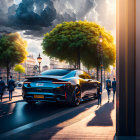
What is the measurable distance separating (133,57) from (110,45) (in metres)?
32.6

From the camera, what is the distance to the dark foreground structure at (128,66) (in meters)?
3.78

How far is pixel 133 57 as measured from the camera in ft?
12.4

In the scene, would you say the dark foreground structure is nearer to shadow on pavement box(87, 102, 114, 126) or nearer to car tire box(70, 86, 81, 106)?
shadow on pavement box(87, 102, 114, 126)

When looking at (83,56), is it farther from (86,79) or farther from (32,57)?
(32,57)

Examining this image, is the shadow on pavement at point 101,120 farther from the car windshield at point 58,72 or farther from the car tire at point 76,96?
the car windshield at point 58,72

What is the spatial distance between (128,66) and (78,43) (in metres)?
29.7

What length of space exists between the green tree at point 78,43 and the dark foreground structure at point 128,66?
29327mm

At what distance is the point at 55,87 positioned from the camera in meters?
8.80

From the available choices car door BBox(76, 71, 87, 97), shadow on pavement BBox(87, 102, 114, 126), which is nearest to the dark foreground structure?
shadow on pavement BBox(87, 102, 114, 126)

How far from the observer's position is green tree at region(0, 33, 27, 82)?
117 ft

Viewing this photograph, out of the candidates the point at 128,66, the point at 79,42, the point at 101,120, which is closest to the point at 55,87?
the point at 101,120

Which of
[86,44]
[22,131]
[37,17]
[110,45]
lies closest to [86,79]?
[22,131]

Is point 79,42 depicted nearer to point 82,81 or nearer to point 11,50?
point 11,50

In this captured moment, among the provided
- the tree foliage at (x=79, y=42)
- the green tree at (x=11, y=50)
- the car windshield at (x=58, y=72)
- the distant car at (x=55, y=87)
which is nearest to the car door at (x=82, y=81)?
the distant car at (x=55, y=87)
